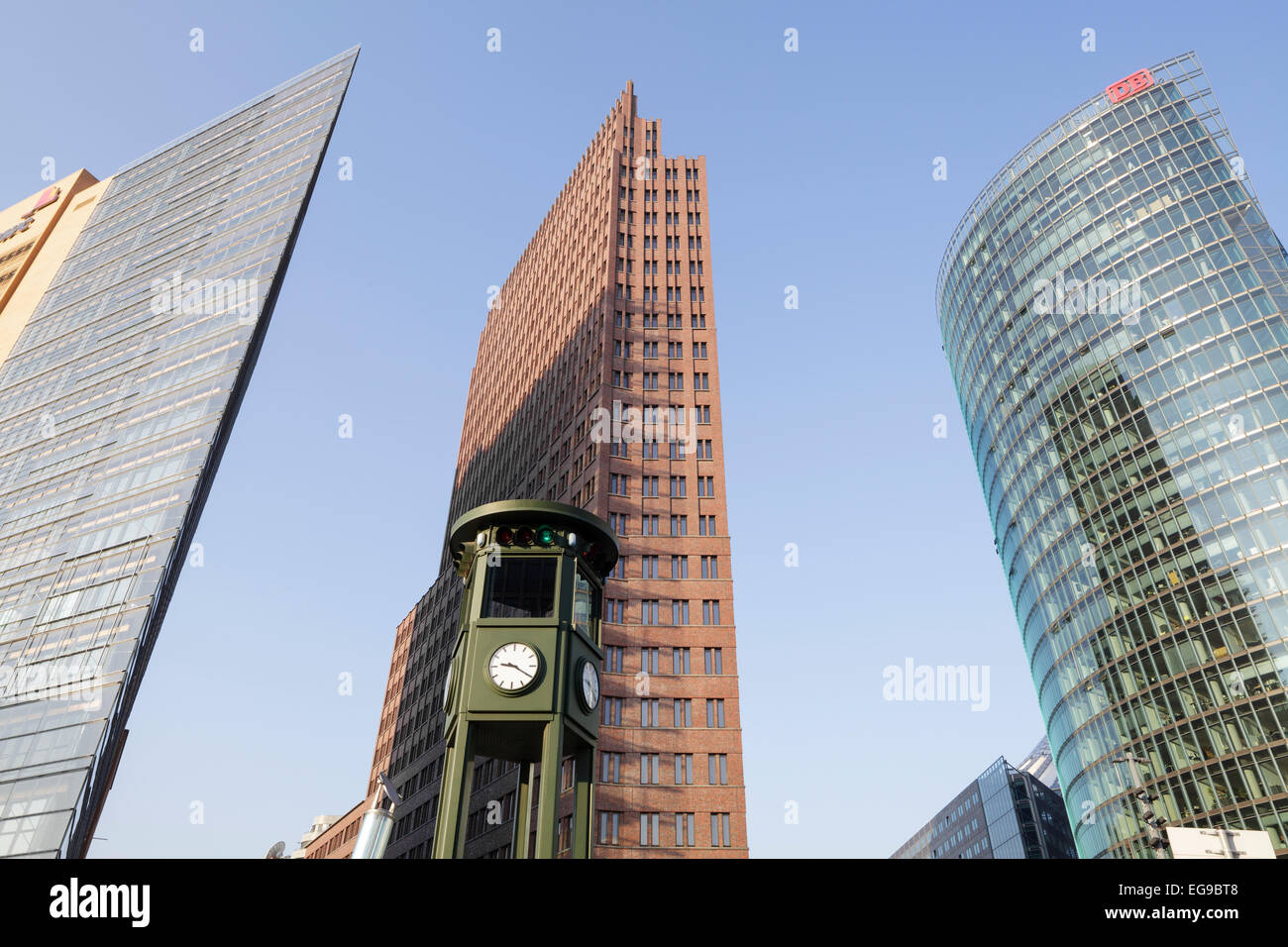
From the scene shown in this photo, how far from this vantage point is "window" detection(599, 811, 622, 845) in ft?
208

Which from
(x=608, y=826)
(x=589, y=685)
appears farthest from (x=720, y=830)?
(x=589, y=685)

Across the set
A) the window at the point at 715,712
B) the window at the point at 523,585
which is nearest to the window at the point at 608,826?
the window at the point at 715,712

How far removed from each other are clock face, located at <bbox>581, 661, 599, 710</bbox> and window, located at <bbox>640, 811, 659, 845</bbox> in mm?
47073

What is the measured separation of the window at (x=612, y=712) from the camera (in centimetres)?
6881

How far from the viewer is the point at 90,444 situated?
80.2m

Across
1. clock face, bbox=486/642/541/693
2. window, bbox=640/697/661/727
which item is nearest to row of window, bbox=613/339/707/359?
window, bbox=640/697/661/727

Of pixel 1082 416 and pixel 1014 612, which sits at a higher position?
pixel 1082 416

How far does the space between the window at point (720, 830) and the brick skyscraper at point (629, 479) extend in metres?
0.16

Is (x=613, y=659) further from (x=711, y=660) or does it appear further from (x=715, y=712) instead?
(x=715, y=712)

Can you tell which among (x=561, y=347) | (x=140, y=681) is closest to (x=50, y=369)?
(x=140, y=681)

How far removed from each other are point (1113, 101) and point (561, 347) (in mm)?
72849

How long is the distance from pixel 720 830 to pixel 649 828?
524cm
